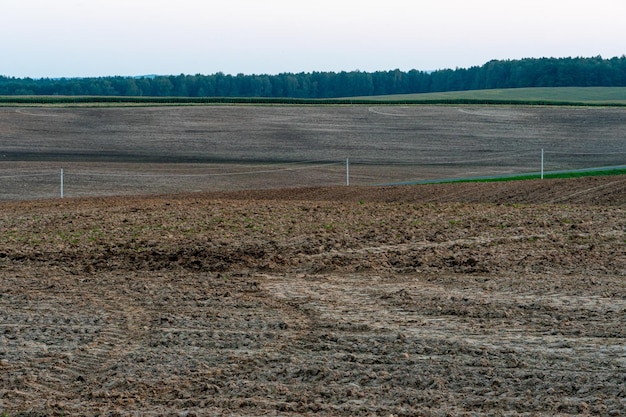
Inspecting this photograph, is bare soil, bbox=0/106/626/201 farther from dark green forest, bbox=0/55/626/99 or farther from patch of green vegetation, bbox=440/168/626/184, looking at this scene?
dark green forest, bbox=0/55/626/99

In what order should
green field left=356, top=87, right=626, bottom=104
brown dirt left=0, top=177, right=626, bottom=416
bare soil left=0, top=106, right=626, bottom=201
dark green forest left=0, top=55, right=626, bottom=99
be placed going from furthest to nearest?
dark green forest left=0, top=55, right=626, bottom=99, green field left=356, top=87, right=626, bottom=104, bare soil left=0, top=106, right=626, bottom=201, brown dirt left=0, top=177, right=626, bottom=416

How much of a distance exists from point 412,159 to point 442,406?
→ 3756 centimetres

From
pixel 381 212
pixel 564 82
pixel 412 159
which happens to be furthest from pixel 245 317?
pixel 564 82

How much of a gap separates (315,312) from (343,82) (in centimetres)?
11633

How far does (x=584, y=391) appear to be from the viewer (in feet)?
27.1

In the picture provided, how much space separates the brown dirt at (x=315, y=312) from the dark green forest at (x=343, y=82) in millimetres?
98489

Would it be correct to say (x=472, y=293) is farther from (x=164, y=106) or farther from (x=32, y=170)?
(x=164, y=106)

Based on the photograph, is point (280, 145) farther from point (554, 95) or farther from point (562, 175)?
point (554, 95)

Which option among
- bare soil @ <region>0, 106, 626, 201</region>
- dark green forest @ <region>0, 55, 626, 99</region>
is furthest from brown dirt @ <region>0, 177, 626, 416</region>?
dark green forest @ <region>0, 55, 626, 99</region>

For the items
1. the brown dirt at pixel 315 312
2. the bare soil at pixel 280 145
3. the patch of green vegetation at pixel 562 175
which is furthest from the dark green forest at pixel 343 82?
the brown dirt at pixel 315 312

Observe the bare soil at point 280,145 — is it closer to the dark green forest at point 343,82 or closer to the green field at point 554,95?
the green field at point 554,95

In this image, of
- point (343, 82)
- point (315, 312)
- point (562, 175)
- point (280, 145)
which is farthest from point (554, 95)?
point (315, 312)

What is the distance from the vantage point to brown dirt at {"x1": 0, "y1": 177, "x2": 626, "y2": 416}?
8367 mm

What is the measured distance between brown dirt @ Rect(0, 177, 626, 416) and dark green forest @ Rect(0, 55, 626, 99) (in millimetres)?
98489
